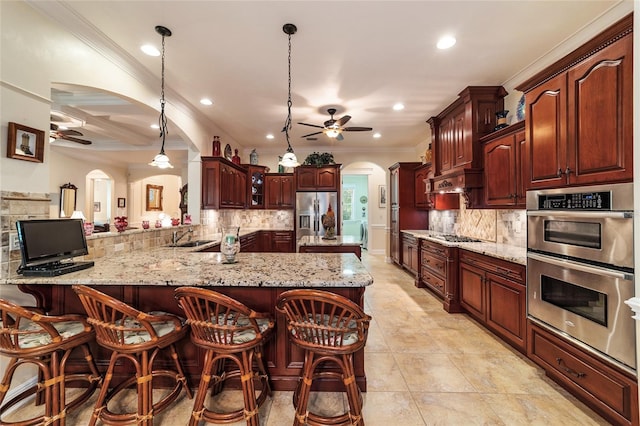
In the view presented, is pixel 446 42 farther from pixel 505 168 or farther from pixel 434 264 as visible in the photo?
pixel 434 264

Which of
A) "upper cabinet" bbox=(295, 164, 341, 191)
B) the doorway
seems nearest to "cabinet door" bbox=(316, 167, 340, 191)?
"upper cabinet" bbox=(295, 164, 341, 191)

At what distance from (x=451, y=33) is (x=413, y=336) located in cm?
297

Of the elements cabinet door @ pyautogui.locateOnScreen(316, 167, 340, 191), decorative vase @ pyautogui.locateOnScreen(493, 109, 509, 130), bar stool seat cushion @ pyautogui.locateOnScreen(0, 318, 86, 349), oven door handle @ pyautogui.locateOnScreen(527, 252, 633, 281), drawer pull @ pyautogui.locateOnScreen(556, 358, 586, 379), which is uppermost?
decorative vase @ pyautogui.locateOnScreen(493, 109, 509, 130)

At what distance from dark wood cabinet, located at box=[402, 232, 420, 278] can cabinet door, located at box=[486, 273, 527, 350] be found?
6.08 ft

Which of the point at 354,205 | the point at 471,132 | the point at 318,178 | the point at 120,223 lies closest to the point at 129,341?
the point at 120,223

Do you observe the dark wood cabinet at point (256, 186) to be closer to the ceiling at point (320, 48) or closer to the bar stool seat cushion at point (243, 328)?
the ceiling at point (320, 48)

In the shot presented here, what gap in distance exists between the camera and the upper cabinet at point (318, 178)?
6152 mm

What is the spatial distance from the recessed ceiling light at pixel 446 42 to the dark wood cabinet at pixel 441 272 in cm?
231

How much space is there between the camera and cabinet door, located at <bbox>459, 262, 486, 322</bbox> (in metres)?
3.00

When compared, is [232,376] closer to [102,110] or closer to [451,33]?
[451,33]

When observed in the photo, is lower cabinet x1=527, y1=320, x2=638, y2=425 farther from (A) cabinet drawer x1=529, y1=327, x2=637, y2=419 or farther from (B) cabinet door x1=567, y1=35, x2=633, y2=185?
(B) cabinet door x1=567, y1=35, x2=633, y2=185

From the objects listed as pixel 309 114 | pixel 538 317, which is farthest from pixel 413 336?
pixel 309 114

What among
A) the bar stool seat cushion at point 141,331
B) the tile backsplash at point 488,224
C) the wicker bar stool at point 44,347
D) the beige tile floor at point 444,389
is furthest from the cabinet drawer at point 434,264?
the wicker bar stool at point 44,347

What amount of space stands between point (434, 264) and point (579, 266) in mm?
2287
